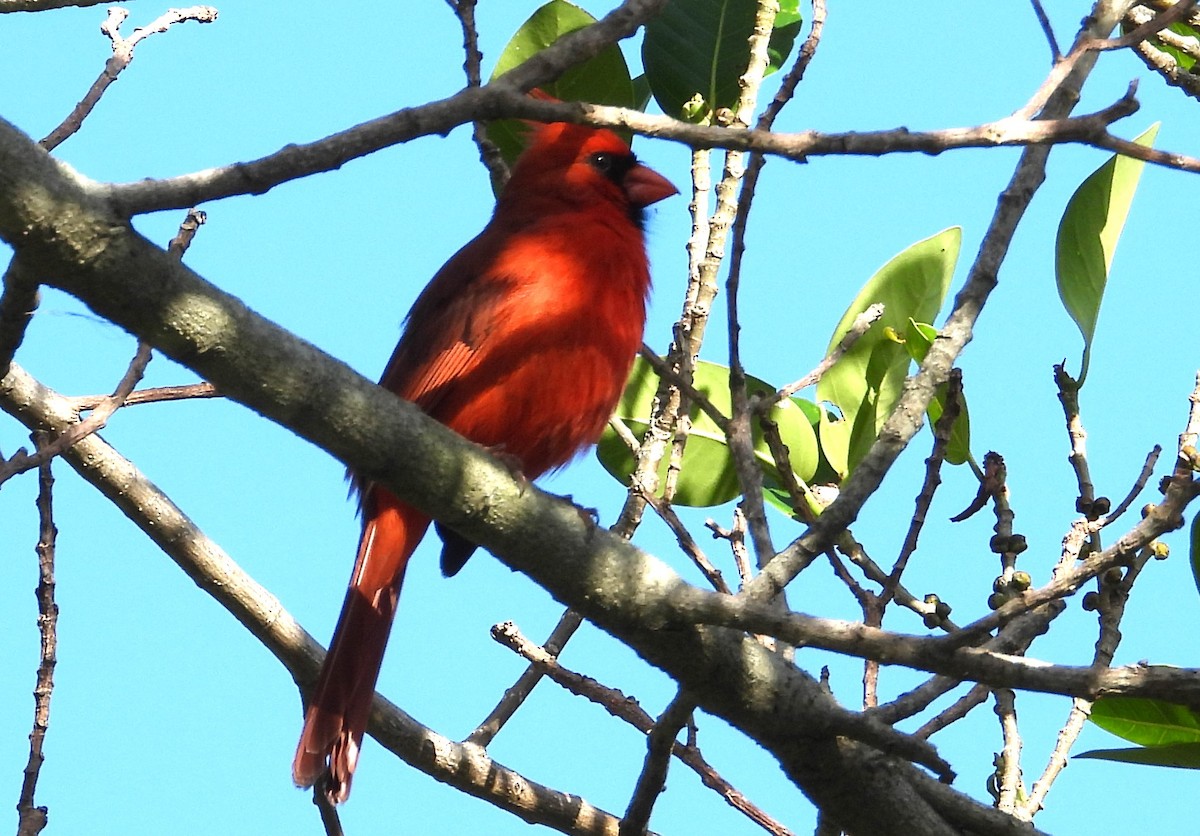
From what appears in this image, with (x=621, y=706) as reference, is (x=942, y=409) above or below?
above

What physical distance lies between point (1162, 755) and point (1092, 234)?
42.1 inches

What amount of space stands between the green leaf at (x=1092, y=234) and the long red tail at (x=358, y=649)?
1442mm

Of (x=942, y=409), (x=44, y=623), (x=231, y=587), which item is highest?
(x=942, y=409)

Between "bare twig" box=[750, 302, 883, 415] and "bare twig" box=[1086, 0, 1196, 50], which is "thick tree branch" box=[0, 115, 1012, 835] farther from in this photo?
"bare twig" box=[1086, 0, 1196, 50]

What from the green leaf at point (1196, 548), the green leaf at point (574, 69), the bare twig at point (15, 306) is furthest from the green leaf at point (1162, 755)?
the bare twig at point (15, 306)

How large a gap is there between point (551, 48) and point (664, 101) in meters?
1.38

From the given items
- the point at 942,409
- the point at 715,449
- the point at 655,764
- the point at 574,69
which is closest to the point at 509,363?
the point at 715,449

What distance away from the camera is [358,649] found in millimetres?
3189

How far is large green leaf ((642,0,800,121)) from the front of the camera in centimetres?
345

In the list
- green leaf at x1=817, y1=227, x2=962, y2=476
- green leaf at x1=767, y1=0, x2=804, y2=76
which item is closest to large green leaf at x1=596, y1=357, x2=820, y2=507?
green leaf at x1=817, y1=227, x2=962, y2=476

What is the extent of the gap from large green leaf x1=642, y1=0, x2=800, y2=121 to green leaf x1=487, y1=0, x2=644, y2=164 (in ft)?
0.24

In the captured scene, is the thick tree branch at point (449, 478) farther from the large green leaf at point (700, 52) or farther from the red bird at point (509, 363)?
the large green leaf at point (700, 52)

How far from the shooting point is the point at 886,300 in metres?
3.39

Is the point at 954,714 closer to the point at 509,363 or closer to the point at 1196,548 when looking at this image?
the point at 1196,548
